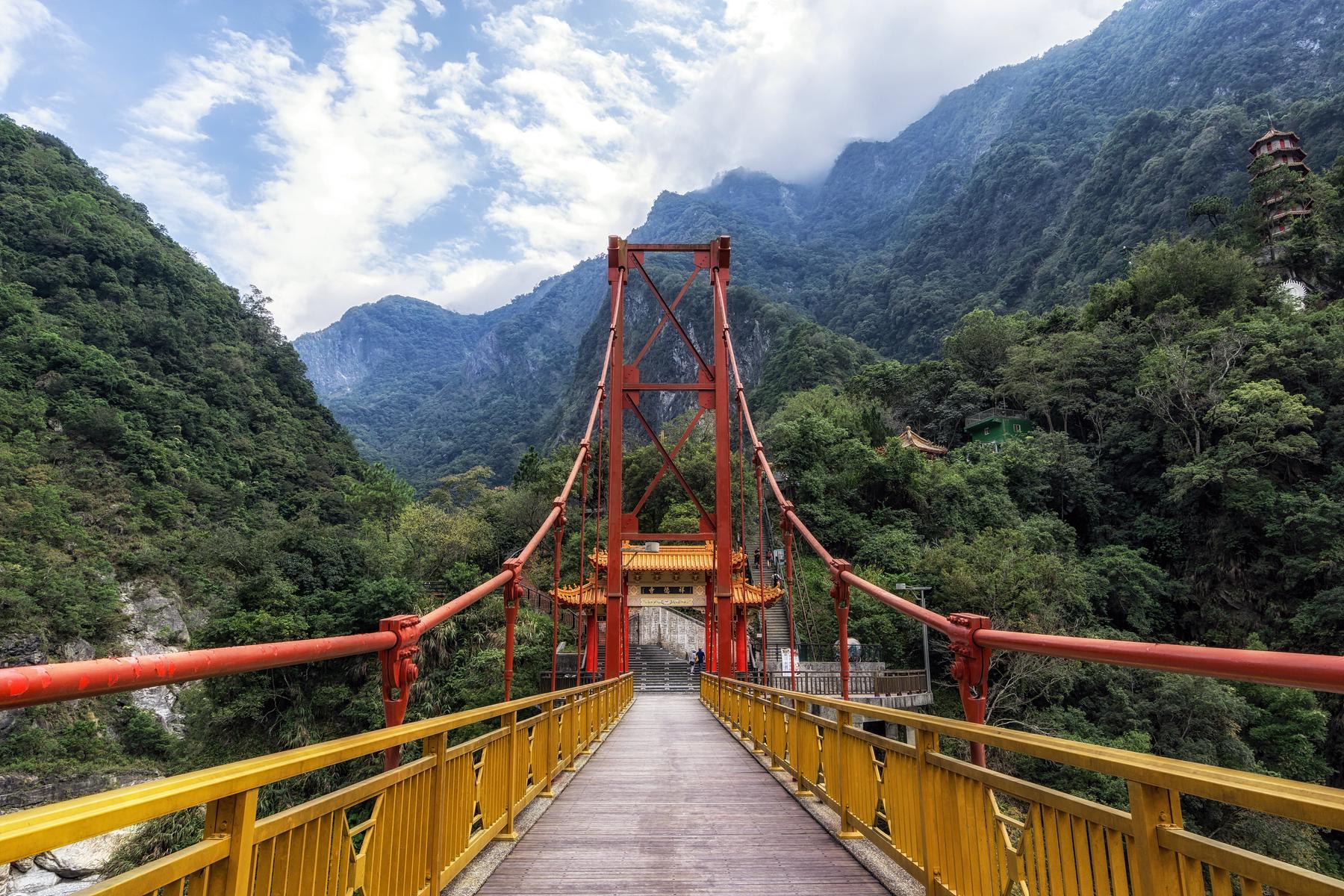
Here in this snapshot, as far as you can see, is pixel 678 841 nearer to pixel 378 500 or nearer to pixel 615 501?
pixel 615 501

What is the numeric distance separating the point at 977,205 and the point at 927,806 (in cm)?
8795

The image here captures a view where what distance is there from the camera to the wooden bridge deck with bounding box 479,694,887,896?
3.25 m

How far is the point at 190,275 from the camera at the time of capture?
49.4m

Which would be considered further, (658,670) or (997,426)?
(997,426)

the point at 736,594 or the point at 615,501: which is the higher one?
the point at 615,501

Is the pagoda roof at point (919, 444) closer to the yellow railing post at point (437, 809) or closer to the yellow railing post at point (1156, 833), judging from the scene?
the yellow railing post at point (437, 809)

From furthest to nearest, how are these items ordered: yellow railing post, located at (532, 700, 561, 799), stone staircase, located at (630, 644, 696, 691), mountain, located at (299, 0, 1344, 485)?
1. mountain, located at (299, 0, 1344, 485)
2. stone staircase, located at (630, 644, 696, 691)
3. yellow railing post, located at (532, 700, 561, 799)

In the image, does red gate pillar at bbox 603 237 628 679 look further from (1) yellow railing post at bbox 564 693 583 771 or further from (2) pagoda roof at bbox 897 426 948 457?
(2) pagoda roof at bbox 897 426 948 457

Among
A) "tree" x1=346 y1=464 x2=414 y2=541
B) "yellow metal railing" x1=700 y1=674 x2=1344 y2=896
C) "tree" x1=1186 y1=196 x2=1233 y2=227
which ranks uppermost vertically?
"tree" x1=1186 y1=196 x2=1233 y2=227

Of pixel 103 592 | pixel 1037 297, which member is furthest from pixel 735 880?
pixel 1037 297

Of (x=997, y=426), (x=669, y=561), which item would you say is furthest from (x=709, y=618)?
(x=997, y=426)

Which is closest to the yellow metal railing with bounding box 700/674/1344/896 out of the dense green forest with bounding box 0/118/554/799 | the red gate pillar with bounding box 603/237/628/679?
the red gate pillar with bounding box 603/237/628/679

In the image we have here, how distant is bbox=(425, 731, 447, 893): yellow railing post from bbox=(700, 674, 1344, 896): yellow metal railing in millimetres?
1937

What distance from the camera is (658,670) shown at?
1025 inches
